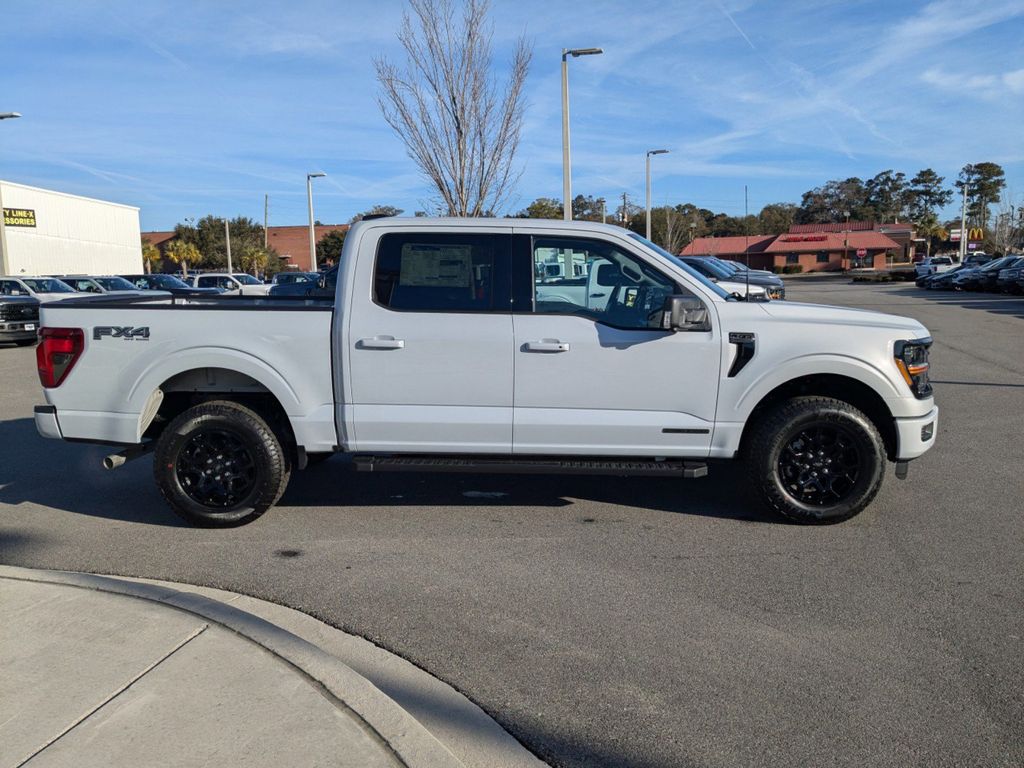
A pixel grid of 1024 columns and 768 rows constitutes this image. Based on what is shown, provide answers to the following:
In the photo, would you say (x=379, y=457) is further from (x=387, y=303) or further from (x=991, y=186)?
(x=991, y=186)

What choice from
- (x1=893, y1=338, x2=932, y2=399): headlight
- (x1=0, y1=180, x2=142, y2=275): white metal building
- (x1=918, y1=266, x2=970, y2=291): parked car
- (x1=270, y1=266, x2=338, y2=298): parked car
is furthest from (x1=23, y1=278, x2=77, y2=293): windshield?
(x1=918, y1=266, x2=970, y2=291): parked car

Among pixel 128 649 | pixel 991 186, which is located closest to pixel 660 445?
pixel 128 649

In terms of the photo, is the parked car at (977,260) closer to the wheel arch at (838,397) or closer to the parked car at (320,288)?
the parked car at (320,288)

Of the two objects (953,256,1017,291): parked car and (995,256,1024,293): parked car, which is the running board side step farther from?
(953,256,1017,291): parked car

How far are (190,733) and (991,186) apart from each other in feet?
403

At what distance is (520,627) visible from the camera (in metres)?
4.37

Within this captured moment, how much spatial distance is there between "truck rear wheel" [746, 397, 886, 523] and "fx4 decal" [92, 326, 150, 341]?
4103 mm

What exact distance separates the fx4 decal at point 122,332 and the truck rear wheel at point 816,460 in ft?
13.5

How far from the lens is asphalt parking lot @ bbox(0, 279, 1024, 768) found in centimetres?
347

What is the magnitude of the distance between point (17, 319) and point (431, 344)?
1725 centimetres

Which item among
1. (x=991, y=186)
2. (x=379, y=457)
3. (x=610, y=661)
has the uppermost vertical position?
(x=991, y=186)

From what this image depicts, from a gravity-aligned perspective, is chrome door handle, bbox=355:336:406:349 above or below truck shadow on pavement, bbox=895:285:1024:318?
above

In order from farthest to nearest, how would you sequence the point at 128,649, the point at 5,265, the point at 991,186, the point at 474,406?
1. the point at 991,186
2. the point at 5,265
3. the point at 474,406
4. the point at 128,649

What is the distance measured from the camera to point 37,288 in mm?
23578
